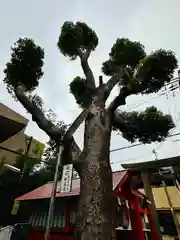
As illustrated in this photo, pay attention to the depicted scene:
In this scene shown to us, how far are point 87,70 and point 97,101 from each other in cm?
197

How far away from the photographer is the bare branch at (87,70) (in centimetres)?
640

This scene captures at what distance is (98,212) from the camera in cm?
335

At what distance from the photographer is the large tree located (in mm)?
3521

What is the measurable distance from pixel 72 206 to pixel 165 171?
11.4 feet

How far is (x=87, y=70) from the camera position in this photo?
7.01 m

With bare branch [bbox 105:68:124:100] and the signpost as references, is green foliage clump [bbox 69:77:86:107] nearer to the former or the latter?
bare branch [bbox 105:68:124:100]

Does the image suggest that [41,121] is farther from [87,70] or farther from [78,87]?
[78,87]

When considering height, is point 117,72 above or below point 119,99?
above

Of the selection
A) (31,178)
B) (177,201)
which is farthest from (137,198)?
(31,178)

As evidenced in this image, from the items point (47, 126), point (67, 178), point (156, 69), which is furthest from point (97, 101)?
point (156, 69)

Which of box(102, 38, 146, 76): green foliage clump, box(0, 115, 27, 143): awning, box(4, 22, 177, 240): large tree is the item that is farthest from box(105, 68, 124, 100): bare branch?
box(0, 115, 27, 143): awning

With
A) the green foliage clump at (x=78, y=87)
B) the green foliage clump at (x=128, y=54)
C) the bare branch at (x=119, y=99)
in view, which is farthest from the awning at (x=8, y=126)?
the green foliage clump at (x=128, y=54)

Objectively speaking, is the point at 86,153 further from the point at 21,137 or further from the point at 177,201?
the point at 21,137

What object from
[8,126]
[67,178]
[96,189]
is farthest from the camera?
[8,126]
